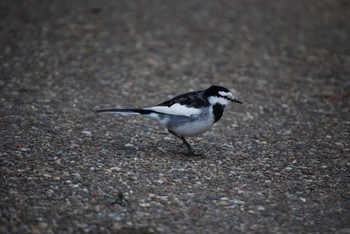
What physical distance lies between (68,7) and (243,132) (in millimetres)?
6622

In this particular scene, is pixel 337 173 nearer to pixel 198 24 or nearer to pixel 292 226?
pixel 292 226

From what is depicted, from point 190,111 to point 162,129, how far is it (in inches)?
51.1

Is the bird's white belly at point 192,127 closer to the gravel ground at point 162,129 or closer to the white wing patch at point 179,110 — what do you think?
the white wing patch at point 179,110

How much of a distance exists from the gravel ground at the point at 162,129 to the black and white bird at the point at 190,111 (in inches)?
16.6

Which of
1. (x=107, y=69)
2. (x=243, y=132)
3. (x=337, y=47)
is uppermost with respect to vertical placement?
(x=337, y=47)

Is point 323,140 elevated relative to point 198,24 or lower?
lower

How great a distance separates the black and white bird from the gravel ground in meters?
0.42

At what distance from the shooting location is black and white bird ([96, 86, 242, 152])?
6176mm

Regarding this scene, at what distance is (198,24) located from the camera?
11938mm

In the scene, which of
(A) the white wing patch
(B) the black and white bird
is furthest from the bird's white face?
(A) the white wing patch

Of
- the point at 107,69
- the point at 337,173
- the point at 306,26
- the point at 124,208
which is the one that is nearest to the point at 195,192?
the point at 124,208

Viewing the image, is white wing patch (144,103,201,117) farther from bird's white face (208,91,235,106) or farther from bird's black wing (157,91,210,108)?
bird's white face (208,91,235,106)

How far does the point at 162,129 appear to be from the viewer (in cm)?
740

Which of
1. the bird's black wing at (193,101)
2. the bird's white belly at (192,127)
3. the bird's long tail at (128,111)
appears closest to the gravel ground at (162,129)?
→ the bird's white belly at (192,127)
